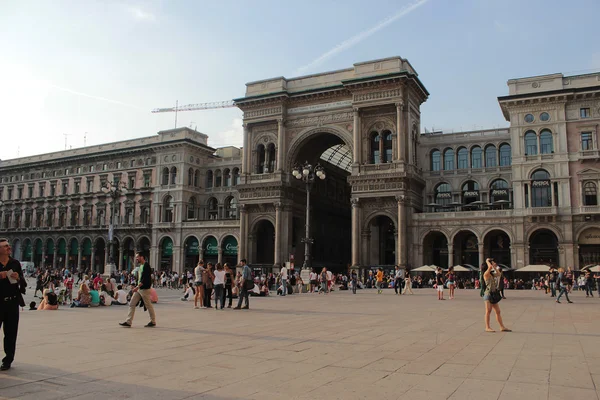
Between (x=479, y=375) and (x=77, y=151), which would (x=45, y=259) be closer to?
(x=77, y=151)

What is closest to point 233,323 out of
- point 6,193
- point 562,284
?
point 562,284

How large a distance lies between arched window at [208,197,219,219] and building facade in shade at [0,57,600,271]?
0.48ft

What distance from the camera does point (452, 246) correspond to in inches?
1907

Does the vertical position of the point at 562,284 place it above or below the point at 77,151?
below

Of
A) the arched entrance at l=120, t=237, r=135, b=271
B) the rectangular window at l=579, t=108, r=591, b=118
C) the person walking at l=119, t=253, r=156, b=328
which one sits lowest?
the person walking at l=119, t=253, r=156, b=328

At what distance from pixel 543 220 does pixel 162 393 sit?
4510 cm

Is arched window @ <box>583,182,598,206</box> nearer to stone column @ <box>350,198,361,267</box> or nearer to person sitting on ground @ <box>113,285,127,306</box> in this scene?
stone column @ <box>350,198,361,267</box>

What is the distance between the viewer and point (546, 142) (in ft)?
155

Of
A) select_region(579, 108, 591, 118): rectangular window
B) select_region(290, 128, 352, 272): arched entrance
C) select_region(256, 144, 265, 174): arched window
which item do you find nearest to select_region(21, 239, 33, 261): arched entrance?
select_region(290, 128, 352, 272): arched entrance

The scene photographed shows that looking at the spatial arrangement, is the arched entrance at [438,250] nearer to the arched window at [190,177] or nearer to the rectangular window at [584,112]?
the rectangular window at [584,112]

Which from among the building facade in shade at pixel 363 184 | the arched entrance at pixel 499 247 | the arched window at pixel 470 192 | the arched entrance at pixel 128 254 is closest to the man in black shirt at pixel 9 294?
the building facade in shade at pixel 363 184

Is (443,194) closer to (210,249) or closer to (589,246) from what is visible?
(589,246)

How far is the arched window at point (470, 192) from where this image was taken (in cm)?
5350

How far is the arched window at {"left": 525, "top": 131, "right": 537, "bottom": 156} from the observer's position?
47.7 metres
